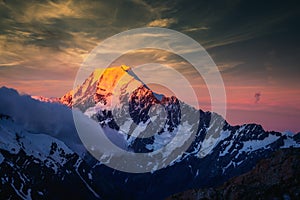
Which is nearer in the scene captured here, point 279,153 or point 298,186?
point 298,186

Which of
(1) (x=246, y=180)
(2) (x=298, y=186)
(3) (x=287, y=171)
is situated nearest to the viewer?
(2) (x=298, y=186)

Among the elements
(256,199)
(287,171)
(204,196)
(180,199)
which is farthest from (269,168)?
(180,199)

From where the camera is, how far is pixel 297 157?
65.8 meters

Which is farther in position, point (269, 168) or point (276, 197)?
point (269, 168)

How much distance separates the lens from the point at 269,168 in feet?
223

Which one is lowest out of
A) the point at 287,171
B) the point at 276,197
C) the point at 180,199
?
the point at 180,199

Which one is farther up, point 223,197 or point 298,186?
point 298,186

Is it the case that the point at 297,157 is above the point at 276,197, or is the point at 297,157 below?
above

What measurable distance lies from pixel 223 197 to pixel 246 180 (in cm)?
644

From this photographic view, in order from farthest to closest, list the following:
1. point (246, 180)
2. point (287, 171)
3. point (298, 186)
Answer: point (246, 180) → point (287, 171) → point (298, 186)

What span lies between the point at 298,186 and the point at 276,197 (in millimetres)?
4246

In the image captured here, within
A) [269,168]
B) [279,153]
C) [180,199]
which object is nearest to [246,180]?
[269,168]

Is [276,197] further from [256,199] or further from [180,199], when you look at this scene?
[180,199]

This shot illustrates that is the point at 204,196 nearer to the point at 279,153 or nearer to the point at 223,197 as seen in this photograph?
the point at 223,197
